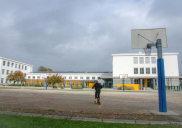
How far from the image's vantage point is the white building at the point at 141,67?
175ft

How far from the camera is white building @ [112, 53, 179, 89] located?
53.2 metres

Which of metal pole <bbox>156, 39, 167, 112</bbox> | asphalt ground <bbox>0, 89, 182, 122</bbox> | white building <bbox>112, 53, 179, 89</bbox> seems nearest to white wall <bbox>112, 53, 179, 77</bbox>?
white building <bbox>112, 53, 179, 89</bbox>

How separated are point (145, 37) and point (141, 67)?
4834 cm

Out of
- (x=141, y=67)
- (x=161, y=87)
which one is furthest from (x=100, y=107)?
(x=141, y=67)

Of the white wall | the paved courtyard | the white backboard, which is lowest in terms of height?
the paved courtyard

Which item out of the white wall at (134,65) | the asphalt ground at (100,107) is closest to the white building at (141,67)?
the white wall at (134,65)

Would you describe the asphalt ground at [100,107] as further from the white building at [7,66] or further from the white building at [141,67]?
the white building at [7,66]

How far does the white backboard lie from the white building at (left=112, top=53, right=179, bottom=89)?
4336cm

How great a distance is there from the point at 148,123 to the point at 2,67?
72.5m

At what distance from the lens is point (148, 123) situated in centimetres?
563

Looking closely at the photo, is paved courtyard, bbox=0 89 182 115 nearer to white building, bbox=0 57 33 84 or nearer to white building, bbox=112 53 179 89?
white building, bbox=112 53 179 89

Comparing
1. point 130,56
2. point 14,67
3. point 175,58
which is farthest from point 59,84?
point 175,58

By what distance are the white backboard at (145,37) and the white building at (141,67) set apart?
43.4m

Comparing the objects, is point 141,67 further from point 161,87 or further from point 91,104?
point 161,87
